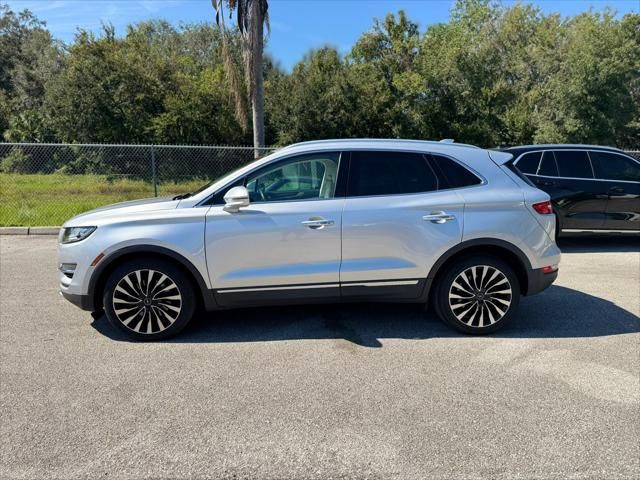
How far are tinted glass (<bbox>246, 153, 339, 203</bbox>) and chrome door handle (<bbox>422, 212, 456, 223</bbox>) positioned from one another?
0.90 metres

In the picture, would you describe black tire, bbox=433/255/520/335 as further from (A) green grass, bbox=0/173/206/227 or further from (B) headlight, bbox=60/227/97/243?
(A) green grass, bbox=0/173/206/227

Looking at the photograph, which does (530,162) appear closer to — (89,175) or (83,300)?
(83,300)

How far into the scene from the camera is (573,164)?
8406 mm

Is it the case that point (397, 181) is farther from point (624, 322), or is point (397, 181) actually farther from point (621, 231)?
point (621, 231)

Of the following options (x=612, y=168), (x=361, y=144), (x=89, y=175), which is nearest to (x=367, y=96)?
(x=89, y=175)

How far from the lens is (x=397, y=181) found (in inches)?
174

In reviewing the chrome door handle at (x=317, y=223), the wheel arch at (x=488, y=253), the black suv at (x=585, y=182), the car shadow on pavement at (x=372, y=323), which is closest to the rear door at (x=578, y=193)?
the black suv at (x=585, y=182)

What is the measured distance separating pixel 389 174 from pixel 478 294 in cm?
140

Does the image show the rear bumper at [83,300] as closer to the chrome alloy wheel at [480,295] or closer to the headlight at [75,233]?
the headlight at [75,233]

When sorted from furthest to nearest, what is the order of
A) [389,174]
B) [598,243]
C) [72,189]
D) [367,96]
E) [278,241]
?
1. [367,96]
2. [72,189]
3. [598,243]
4. [389,174]
5. [278,241]

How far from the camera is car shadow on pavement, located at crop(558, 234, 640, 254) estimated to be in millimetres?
8594

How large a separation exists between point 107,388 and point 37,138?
24.7 m

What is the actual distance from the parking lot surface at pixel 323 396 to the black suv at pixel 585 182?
3.51 metres

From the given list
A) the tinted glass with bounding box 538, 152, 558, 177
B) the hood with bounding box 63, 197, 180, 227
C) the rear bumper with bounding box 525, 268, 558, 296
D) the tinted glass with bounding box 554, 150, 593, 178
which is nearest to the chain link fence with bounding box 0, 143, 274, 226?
the tinted glass with bounding box 538, 152, 558, 177
